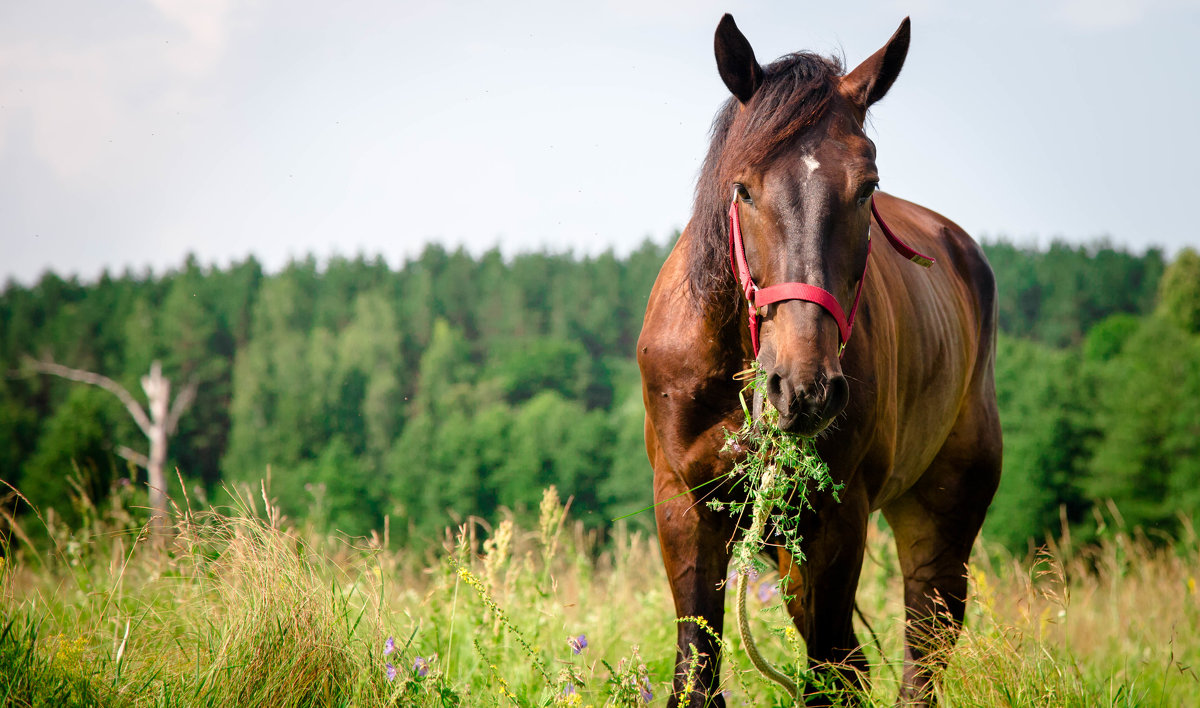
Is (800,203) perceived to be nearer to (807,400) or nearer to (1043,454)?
(807,400)

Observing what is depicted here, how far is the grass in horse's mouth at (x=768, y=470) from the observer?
2355mm

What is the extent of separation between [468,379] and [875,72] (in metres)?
58.1

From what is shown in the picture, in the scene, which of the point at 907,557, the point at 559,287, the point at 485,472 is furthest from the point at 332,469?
the point at 907,557

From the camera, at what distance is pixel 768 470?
2.41 metres

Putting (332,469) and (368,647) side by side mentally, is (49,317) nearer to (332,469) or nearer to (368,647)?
(332,469)

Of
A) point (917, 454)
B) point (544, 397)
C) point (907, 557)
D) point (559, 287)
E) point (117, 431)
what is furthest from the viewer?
point (559, 287)

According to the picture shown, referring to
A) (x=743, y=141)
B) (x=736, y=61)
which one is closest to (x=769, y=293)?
(x=743, y=141)

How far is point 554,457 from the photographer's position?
47812mm

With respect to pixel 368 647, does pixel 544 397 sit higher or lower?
lower

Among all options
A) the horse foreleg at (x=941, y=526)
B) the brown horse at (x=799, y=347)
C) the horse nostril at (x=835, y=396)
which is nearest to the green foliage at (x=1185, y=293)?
the horse foreleg at (x=941, y=526)

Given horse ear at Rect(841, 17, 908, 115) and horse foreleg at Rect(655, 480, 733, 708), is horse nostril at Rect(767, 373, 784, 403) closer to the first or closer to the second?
horse foreleg at Rect(655, 480, 733, 708)

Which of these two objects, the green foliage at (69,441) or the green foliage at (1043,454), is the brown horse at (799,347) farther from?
the green foliage at (1043,454)

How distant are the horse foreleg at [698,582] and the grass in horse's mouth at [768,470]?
0.81ft

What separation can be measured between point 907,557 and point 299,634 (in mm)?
2860
